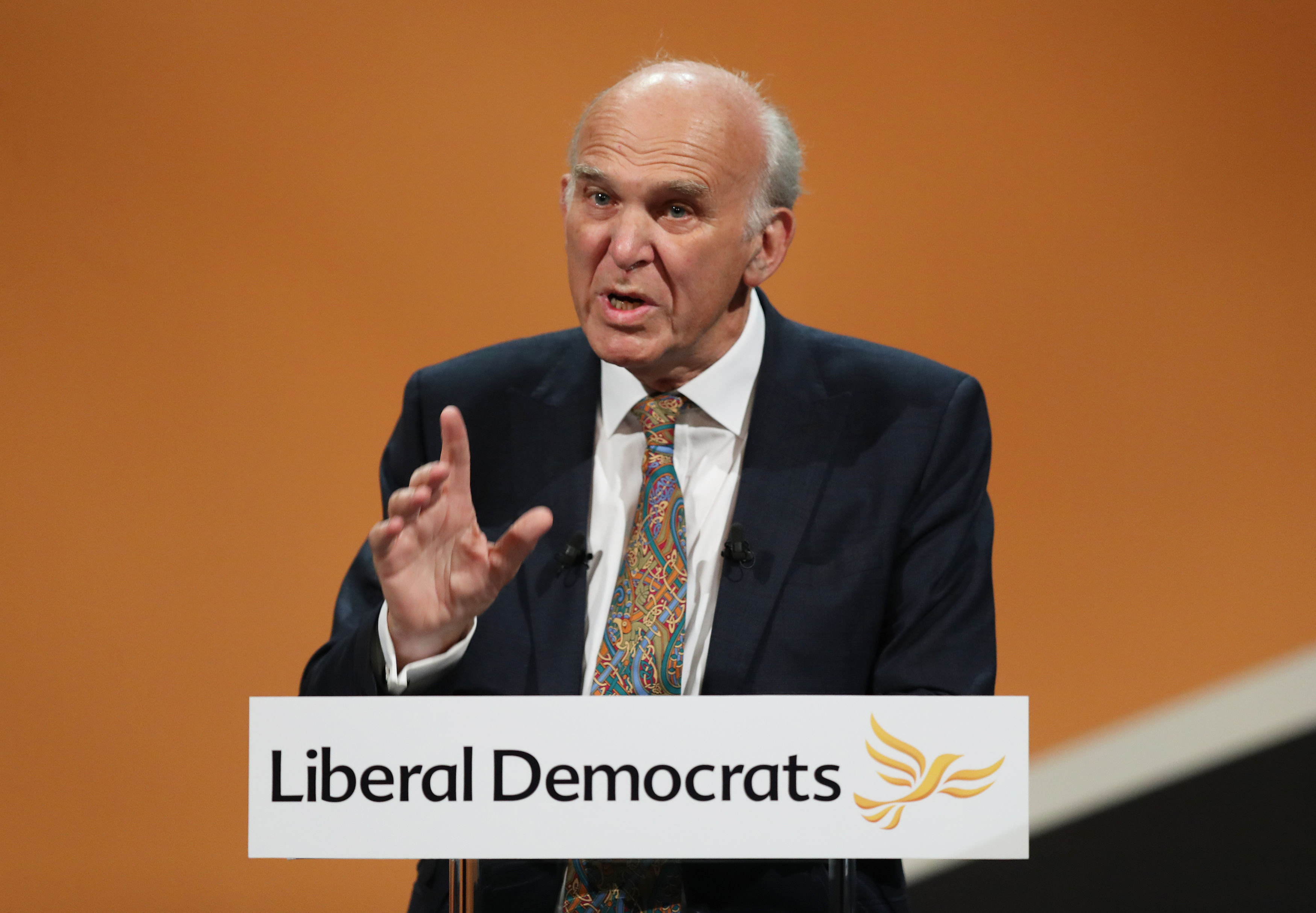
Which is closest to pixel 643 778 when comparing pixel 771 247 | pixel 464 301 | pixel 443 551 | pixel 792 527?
pixel 443 551

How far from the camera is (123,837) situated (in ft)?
9.38

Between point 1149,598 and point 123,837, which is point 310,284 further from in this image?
point 1149,598

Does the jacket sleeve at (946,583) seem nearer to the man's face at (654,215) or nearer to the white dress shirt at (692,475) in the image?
the white dress shirt at (692,475)

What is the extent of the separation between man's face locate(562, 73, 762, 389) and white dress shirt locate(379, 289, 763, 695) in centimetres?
10

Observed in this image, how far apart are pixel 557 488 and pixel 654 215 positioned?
43 centimetres

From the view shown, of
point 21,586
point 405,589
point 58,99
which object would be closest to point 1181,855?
point 405,589

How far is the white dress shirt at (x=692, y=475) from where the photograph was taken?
1.82m

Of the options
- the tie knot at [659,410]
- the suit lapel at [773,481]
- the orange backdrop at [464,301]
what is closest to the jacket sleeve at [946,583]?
the suit lapel at [773,481]

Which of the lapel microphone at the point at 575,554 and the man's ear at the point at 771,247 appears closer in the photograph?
the lapel microphone at the point at 575,554

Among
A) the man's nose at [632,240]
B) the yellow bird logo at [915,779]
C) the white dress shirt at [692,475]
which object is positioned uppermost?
the man's nose at [632,240]

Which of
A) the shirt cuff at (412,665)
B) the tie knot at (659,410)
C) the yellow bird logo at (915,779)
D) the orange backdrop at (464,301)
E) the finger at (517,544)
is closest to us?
the yellow bird logo at (915,779)

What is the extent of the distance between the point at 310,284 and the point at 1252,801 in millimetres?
2146

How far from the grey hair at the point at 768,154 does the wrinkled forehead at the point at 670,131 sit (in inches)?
1.4

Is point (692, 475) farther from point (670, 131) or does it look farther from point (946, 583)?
point (670, 131)
